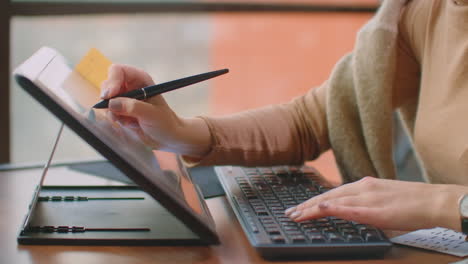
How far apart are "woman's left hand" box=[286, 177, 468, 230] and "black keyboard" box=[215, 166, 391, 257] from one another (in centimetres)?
1

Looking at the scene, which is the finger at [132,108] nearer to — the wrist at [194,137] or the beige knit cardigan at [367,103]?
the wrist at [194,137]

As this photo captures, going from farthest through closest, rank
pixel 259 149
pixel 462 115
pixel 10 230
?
1. pixel 259 149
2. pixel 462 115
3. pixel 10 230

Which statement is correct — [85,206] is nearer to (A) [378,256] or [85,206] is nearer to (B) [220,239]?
(B) [220,239]

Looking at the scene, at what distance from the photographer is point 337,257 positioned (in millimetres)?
657

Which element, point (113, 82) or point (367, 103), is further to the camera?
point (367, 103)

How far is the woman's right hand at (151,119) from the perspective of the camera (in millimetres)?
787

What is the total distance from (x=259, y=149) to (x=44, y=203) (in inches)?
14.1

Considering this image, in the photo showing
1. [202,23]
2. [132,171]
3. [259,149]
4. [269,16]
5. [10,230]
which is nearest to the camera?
[132,171]

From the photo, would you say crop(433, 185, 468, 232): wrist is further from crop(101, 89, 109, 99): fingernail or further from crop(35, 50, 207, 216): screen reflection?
crop(101, 89, 109, 99): fingernail

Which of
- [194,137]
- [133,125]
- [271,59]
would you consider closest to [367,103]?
[194,137]

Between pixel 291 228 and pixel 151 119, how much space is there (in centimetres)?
26

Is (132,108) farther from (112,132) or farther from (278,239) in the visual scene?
(278,239)

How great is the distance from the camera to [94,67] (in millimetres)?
860

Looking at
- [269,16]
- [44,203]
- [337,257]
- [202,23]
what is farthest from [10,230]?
[202,23]
